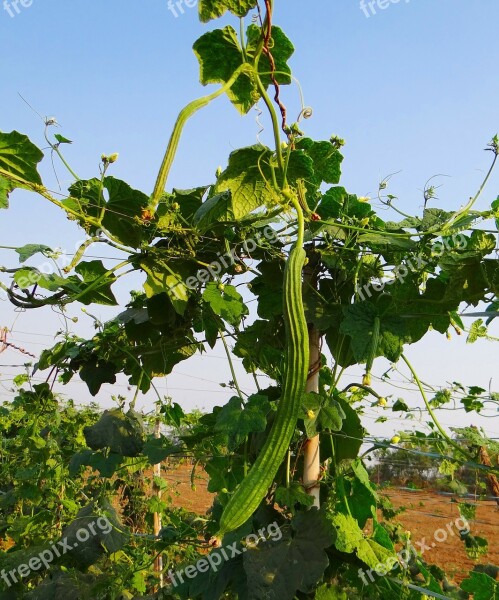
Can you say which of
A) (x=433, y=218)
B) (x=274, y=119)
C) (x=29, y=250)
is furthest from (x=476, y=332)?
(x=29, y=250)

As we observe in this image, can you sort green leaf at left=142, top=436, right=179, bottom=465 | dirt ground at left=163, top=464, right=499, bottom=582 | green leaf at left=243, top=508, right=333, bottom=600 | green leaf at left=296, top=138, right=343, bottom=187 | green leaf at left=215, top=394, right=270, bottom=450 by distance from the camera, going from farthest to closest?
dirt ground at left=163, top=464, right=499, bottom=582 < green leaf at left=142, top=436, right=179, bottom=465 < green leaf at left=296, top=138, right=343, bottom=187 < green leaf at left=215, top=394, right=270, bottom=450 < green leaf at left=243, top=508, right=333, bottom=600

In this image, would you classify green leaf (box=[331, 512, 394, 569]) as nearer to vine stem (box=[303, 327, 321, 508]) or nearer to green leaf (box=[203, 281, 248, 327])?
vine stem (box=[303, 327, 321, 508])

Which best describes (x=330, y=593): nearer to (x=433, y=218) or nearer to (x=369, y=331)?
(x=369, y=331)

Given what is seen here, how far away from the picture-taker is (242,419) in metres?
1.66

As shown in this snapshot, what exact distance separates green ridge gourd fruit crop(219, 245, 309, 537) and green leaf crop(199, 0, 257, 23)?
2.07 feet

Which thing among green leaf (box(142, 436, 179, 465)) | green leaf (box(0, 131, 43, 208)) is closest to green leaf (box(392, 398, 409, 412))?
green leaf (box(142, 436, 179, 465))

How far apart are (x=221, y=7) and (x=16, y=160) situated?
30.0 inches

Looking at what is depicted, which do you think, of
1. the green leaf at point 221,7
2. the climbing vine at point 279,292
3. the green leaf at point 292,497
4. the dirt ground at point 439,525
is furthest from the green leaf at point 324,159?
the dirt ground at point 439,525

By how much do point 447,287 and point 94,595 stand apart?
1901 millimetres

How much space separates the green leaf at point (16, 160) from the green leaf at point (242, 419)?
0.91 metres

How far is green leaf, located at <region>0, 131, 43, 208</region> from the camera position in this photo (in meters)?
1.69

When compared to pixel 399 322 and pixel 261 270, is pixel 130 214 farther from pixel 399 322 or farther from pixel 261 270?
pixel 399 322

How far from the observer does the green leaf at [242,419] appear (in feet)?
5.32

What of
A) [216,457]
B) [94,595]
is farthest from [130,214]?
[94,595]
